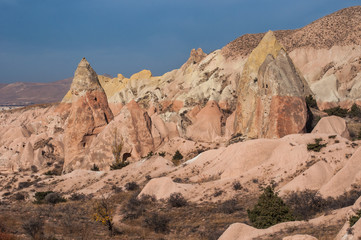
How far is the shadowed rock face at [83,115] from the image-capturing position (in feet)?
147

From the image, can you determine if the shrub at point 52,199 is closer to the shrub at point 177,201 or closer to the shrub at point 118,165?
the shrub at point 118,165

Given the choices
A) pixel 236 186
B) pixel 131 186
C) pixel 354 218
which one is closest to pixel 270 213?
pixel 354 218

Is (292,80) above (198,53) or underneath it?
underneath

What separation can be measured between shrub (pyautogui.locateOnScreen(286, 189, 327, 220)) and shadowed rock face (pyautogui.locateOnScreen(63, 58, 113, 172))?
28.4 m

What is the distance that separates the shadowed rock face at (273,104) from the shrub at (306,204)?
15054 millimetres

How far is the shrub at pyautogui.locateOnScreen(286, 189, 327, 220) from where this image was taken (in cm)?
1767

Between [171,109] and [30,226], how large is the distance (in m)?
48.1

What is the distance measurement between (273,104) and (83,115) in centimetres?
2150

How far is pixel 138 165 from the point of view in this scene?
35.6 meters

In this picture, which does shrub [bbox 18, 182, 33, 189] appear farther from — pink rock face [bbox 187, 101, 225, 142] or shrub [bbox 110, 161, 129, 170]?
pink rock face [bbox 187, 101, 225, 142]

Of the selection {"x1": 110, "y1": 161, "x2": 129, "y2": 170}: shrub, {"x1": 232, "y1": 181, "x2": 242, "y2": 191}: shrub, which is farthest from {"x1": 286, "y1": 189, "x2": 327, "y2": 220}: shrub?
{"x1": 110, "y1": 161, "x2": 129, "y2": 170}: shrub

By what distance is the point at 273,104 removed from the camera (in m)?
36.0

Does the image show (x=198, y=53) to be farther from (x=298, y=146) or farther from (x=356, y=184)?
(x=356, y=184)

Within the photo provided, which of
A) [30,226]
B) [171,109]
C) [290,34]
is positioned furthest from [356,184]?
[290,34]
